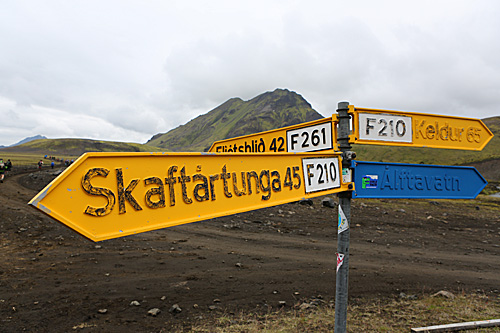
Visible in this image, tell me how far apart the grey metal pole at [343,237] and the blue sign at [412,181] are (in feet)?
0.48

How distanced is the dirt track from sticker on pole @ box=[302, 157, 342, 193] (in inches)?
158

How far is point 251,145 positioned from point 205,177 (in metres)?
1.50

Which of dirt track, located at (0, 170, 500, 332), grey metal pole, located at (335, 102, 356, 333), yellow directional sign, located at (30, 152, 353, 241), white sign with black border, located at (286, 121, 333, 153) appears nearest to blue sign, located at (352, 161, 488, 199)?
grey metal pole, located at (335, 102, 356, 333)

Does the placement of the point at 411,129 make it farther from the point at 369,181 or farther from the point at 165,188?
the point at 165,188

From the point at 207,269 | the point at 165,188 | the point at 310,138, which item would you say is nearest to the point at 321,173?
the point at 310,138

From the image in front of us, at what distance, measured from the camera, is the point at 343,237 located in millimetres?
2543

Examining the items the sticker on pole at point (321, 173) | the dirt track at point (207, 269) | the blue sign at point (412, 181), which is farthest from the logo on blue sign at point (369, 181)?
the dirt track at point (207, 269)

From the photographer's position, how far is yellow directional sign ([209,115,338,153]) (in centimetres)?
259

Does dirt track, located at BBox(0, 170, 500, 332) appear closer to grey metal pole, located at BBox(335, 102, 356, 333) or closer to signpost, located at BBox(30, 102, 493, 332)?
grey metal pole, located at BBox(335, 102, 356, 333)

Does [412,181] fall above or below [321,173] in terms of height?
below

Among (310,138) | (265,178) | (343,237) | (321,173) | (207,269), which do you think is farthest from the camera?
(207,269)

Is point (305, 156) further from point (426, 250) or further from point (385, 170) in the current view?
point (426, 250)

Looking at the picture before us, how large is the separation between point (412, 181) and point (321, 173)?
1.05 metres

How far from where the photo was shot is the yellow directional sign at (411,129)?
8.33 ft
